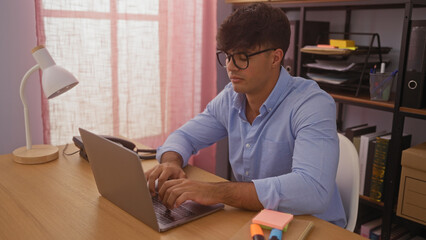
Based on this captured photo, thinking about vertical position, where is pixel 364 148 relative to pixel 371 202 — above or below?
above

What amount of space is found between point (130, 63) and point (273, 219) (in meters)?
1.67

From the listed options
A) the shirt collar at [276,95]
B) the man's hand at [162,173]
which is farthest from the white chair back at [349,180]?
the man's hand at [162,173]

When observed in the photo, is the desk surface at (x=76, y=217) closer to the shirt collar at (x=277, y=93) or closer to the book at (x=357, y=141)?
the shirt collar at (x=277, y=93)

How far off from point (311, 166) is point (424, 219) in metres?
1.00

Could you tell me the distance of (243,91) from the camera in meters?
1.38

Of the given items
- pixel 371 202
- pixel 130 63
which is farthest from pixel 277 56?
pixel 130 63

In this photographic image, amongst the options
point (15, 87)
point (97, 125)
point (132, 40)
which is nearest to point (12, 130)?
point (15, 87)

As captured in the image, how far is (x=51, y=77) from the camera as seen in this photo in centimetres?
134

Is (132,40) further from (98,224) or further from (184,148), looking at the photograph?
(98,224)

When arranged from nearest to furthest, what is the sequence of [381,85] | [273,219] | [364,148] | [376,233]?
[273,219], [381,85], [364,148], [376,233]

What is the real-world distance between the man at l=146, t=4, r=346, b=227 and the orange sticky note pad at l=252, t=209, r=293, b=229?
69 millimetres

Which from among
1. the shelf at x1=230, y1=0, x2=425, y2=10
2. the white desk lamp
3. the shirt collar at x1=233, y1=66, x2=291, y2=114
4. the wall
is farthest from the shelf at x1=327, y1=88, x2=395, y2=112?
the wall

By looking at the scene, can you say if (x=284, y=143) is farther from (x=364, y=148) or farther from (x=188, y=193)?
(x=364, y=148)

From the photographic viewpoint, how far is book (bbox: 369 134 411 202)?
2.01 metres
